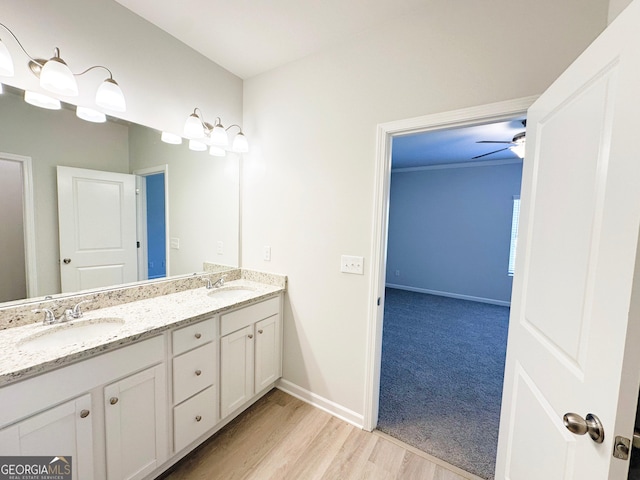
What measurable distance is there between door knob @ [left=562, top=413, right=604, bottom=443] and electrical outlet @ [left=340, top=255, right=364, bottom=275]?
1.17 metres

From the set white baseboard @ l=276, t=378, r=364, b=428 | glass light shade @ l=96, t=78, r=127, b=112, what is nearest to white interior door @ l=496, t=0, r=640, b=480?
white baseboard @ l=276, t=378, r=364, b=428

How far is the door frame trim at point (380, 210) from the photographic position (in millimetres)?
1438

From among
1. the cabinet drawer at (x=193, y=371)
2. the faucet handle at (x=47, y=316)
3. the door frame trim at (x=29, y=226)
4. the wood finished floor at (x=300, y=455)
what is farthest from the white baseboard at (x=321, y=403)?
the door frame trim at (x=29, y=226)

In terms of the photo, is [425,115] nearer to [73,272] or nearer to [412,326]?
[73,272]

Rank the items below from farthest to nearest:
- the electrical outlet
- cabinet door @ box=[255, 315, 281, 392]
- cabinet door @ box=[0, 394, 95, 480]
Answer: cabinet door @ box=[255, 315, 281, 392] < the electrical outlet < cabinet door @ box=[0, 394, 95, 480]

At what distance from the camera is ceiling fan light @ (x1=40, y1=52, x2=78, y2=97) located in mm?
1221

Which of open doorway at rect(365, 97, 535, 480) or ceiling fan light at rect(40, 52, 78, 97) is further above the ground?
ceiling fan light at rect(40, 52, 78, 97)

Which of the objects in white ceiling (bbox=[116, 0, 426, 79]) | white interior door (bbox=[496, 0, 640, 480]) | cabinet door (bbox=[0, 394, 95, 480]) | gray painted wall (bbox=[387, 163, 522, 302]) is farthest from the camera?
gray painted wall (bbox=[387, 163, 522, 302])

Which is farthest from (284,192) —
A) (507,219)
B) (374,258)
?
(507,219)

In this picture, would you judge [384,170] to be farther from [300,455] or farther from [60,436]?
[60,436]

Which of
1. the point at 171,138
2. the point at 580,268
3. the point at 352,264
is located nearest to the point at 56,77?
the point at 171,138

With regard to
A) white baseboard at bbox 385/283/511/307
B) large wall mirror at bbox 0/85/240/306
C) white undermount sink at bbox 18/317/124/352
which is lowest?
white baseboard at bbox 385/283/511/307

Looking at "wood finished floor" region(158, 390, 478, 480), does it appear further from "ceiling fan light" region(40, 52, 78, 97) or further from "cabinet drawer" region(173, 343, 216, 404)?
"ceiling fan light" region(40, 52, 78, 97)

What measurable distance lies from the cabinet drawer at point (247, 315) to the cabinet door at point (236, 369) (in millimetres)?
42
